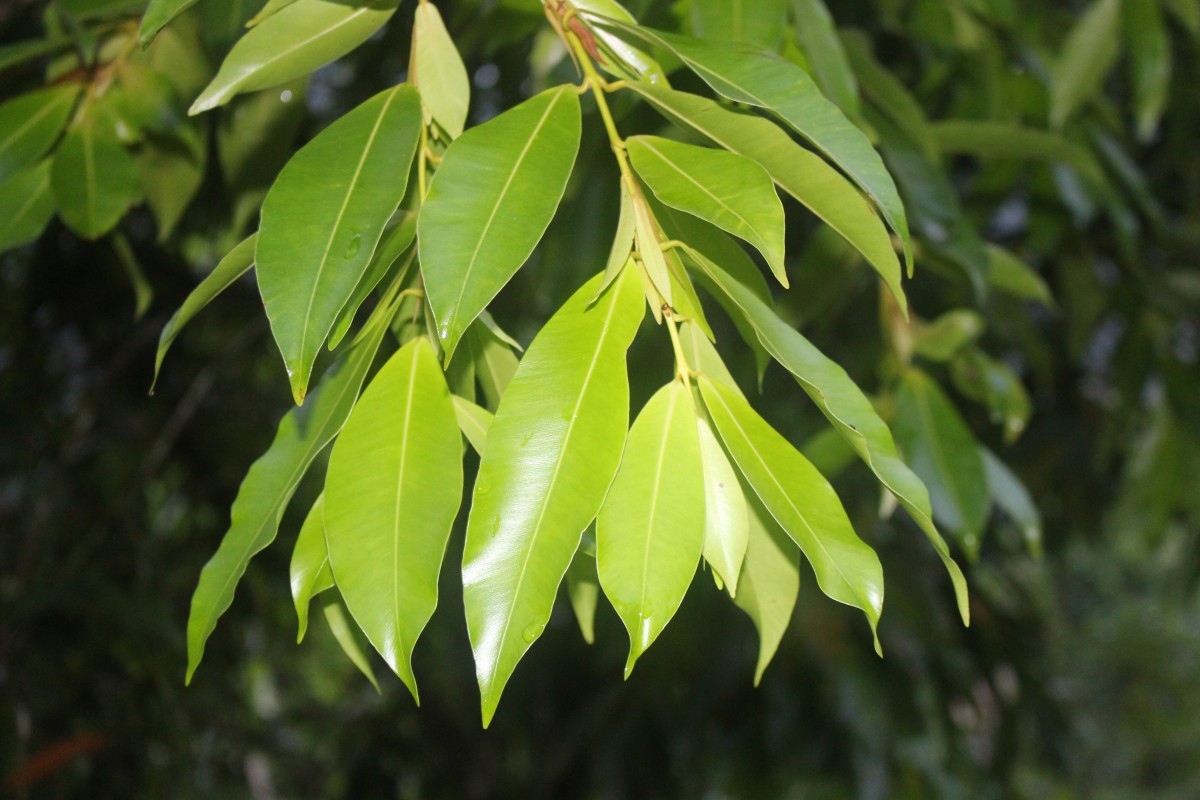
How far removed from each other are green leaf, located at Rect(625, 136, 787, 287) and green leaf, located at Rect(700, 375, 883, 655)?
72mm

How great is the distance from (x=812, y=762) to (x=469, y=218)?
1.91 meters

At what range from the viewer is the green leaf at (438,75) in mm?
512

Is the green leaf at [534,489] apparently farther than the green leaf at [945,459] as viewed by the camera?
No

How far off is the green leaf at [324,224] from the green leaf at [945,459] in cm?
55

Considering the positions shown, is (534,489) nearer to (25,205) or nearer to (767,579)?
(767,579)

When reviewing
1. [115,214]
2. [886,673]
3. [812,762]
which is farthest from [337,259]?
[812,762]

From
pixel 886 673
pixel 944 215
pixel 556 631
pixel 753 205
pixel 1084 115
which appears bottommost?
pixel 556 631

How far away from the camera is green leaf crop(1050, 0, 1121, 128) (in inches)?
41.3

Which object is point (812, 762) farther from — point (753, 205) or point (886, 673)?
point (753, 205)

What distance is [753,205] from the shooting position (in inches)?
17.5

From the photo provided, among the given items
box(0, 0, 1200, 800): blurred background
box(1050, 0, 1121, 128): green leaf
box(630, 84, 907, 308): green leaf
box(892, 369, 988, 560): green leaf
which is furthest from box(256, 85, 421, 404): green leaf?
box(1050, 0, 1121, 128): green leaf

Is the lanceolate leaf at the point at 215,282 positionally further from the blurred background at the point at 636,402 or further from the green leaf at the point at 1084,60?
the green leaf at the point at 1084,60

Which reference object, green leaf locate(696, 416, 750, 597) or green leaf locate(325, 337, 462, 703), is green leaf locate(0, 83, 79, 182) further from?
green leaf locate(696, 416, 750, 597)

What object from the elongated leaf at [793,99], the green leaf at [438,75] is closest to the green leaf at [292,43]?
the green leaf at [438,75]
